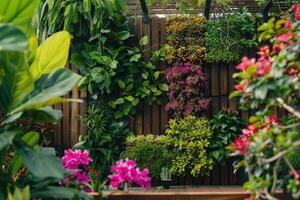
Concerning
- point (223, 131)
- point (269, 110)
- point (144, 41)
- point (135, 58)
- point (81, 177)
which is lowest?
point (223, 131)

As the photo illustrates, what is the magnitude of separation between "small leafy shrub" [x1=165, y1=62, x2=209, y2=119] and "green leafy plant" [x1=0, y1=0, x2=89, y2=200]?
3.26 m

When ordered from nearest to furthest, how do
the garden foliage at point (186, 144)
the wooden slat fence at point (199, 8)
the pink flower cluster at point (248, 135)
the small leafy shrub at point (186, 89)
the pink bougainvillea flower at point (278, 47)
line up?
the pink flower cluster at point (248, 135)
the pink bougainvillea flower at point (278, 47)
the garden foliage at point (186, 144)
the small leafy shrub at point (186, 89)
the wooden slat fence at point (199, 8)

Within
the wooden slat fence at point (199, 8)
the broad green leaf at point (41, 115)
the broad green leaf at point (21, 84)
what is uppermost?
the wooden slat fence at point (199, 8)

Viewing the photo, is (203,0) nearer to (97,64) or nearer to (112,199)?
(97,64)

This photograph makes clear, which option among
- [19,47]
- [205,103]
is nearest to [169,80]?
[205,103]

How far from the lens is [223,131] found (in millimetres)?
5797

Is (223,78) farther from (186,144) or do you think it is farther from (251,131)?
(251,131)

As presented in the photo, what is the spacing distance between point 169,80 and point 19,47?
401 centimetres

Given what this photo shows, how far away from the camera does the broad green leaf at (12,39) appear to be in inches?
83.1

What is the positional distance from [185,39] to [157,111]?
0.96 metres

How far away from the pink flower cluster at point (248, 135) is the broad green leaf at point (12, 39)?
985 millimetres

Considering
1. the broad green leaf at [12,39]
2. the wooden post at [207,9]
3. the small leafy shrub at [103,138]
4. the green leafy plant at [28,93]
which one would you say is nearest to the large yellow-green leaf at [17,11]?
the green leafy plant at [28,93]

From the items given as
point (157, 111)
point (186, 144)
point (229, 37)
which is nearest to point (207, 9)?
point (229, 37)

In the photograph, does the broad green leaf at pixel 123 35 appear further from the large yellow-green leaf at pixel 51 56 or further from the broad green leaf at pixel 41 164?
the broad green leaf at pixel 41 164
